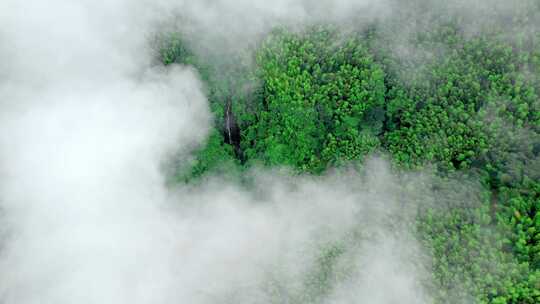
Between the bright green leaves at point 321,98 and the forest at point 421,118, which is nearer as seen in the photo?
the forest at point 421,118

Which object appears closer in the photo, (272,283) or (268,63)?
(272,283)

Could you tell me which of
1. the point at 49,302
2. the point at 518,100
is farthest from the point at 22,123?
the point at 518,100

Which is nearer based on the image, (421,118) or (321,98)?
(421,118)

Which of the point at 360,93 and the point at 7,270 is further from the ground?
the point at 360,93

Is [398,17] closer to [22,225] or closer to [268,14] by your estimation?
[268,14]

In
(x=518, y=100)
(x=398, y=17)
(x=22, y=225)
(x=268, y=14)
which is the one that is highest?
(x=268, y=14)

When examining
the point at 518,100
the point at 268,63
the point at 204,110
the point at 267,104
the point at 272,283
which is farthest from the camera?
the point at 204,110

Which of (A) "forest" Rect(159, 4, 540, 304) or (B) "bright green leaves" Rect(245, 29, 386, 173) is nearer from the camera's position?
(A) "forest" Rect(159, 4, 540, 304)

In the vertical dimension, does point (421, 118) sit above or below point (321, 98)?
below
